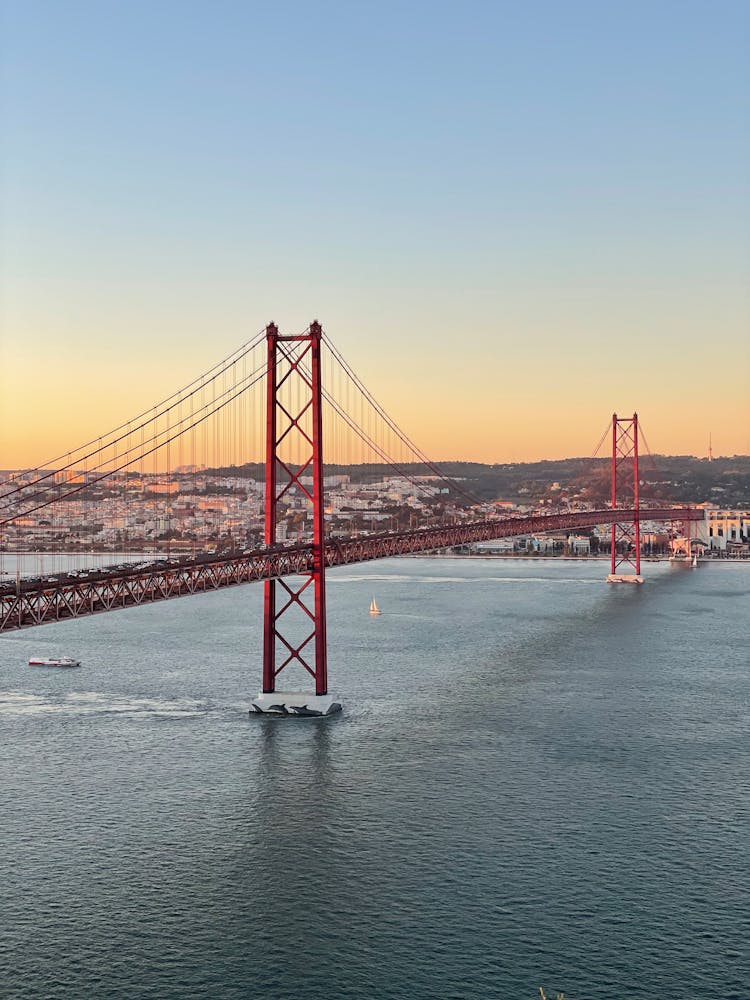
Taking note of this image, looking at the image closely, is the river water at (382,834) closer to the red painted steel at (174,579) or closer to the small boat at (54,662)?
the small boat at (54,662)

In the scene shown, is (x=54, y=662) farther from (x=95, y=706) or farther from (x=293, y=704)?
(x=293, y=704)

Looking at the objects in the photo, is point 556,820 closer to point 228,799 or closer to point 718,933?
point 718,933

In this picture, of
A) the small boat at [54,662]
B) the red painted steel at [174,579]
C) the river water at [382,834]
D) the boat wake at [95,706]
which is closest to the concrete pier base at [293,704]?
the river water at [382,834]

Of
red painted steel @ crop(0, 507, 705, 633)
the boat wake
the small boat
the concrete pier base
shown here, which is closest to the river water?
the boat wake

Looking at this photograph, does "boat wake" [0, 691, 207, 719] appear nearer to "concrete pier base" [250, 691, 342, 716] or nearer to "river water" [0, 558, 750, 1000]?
"river water" [0, 558, 750, 1000]

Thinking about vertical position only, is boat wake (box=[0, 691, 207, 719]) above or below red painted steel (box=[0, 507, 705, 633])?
below

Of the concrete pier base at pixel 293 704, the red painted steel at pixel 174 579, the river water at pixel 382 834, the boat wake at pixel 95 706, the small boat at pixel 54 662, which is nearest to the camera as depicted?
the river water at pixel 382 834
